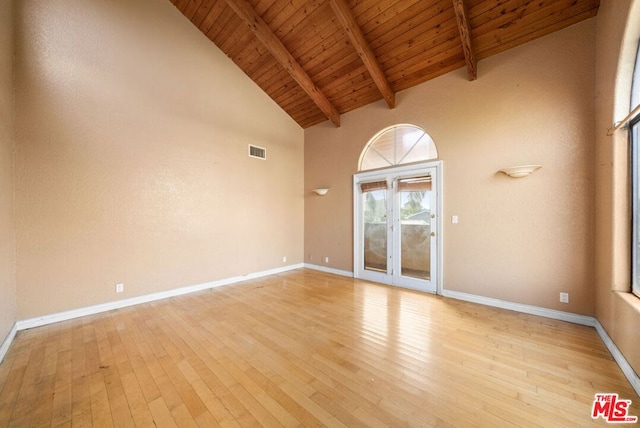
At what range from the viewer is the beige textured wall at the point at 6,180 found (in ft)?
7.60

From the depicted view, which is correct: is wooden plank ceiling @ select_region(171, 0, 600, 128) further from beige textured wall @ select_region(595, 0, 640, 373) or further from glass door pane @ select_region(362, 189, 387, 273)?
glass door pane @ select_region(362, 189, 387, 273)

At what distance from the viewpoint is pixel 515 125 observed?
3146 millimetres

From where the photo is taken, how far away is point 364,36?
3.58 m

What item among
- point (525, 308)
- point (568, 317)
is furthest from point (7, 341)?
point (568, 317)

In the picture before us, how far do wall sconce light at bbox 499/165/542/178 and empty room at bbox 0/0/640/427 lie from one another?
0.03 metres

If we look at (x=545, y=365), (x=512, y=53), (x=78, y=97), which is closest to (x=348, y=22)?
(x=512, y=53)

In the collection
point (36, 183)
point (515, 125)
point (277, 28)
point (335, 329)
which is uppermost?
point (277, 28)

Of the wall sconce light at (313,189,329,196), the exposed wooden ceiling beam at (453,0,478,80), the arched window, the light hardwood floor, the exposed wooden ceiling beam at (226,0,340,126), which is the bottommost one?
the light hardwood floor

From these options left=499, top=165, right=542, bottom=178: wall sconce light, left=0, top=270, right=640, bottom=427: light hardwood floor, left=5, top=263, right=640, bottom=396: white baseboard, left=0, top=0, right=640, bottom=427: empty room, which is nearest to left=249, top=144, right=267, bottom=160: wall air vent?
left=0, top=0, right=640, bottom=427: empty room

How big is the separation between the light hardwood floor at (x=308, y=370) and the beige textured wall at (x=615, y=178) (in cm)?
38

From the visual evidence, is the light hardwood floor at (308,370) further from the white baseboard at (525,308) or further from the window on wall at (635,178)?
the window on wall at (635,178)

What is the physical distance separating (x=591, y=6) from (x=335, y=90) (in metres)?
3.50

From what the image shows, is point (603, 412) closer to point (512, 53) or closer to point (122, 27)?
point (512, 53)

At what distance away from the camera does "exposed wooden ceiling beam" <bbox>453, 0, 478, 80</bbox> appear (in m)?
2.73
